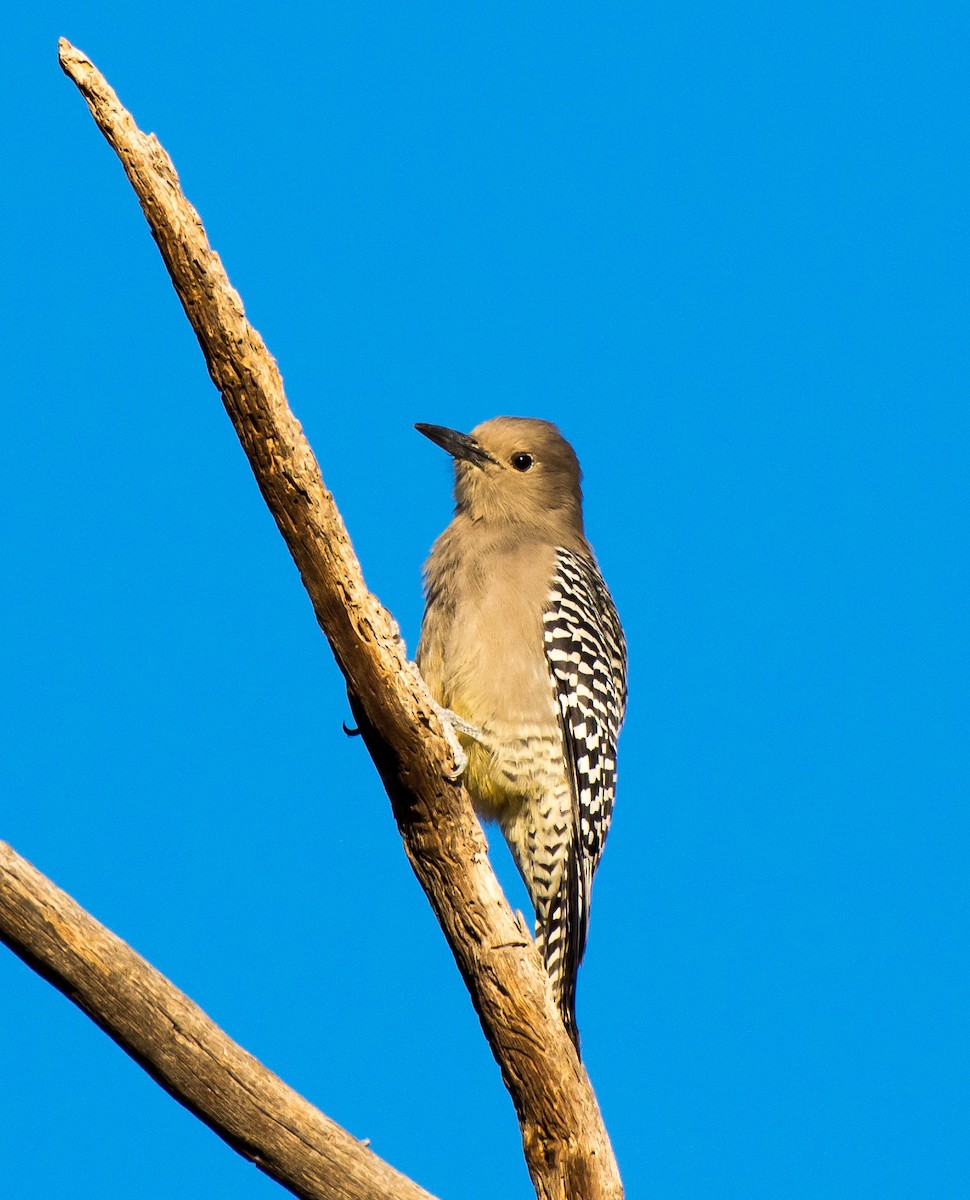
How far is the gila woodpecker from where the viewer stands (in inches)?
301

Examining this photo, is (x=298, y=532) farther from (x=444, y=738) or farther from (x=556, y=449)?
(x=556, y=449)

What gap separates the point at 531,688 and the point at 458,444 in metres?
1.63

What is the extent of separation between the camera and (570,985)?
732 cm

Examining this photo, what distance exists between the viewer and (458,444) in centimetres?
830

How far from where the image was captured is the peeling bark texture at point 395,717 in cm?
516

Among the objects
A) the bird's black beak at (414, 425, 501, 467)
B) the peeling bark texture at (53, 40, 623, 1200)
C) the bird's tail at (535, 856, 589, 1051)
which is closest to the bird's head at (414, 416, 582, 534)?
the bird's black beak at (414, 425, 501, 467)

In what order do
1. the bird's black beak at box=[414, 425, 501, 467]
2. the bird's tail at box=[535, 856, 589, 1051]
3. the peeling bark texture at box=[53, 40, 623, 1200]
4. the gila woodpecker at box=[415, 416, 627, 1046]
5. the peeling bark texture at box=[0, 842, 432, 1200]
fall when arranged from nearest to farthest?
the peeling bark texture at box=[53, 40, 623, 1200] < the peeling bark texture at box=[0, 842, 432, 1200] < the bird's tail at box=[535, 856, 589, 1051] < the gila woodpecker at box=[415, 416, 627, 1046] < the bird's black beak at box=[414, 425, 501, 467]

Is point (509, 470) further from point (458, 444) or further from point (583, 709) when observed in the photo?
point (583, 709)

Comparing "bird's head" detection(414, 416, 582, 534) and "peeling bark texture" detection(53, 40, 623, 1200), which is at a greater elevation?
"bird's head" detection(414, 416, 582, 534)

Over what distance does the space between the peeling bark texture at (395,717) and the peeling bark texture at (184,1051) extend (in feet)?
2.75

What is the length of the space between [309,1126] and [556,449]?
451cm

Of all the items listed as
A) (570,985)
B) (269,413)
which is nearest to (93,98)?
(269,413)

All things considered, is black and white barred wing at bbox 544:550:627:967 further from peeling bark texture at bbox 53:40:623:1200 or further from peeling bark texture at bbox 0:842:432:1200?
peeling bark texture at bbox 0:842:432:1200

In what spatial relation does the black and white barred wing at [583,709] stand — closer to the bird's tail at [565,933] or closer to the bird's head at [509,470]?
the bird's tail at [565,933]
